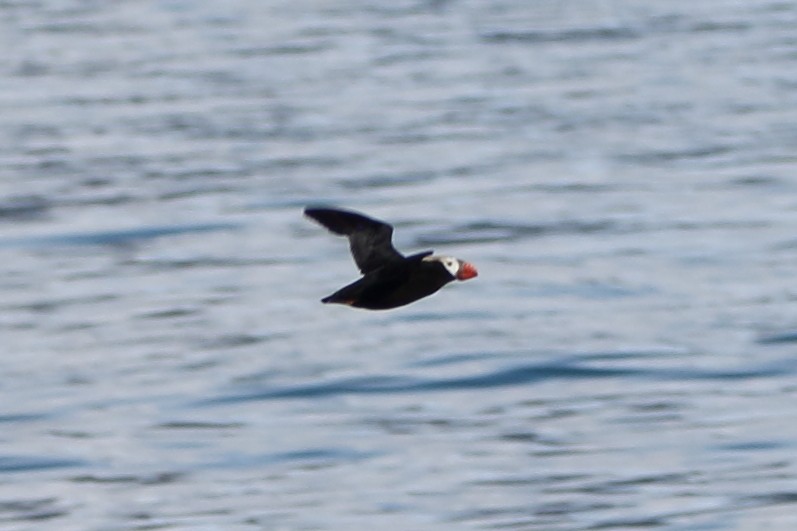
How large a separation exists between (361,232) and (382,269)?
40cm

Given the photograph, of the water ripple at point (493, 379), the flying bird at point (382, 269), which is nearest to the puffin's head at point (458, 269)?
the flying bird at point (382, 269)

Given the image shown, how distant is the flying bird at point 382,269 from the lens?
786 centimetres

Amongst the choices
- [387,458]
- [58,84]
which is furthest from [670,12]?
[387,458]

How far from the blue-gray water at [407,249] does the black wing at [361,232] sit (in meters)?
2.15

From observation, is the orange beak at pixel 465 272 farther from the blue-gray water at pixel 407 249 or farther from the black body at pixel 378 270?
the blue-gray water at pixel 407 249

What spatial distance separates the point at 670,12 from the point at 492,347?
54.8 feet

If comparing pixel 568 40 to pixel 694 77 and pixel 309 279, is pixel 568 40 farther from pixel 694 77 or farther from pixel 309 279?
pixel 309 279

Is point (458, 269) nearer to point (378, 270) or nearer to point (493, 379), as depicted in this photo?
point (378, 270)

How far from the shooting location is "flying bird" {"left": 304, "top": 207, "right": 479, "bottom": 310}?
786 centimetres

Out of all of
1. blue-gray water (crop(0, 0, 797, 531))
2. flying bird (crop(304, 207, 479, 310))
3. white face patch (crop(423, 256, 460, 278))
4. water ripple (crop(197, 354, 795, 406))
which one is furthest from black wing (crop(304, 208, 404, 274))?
water ripple (crop(197, 354, 795, 406))

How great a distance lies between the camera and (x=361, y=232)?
8578 mm

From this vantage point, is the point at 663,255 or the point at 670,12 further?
the point at 670,12

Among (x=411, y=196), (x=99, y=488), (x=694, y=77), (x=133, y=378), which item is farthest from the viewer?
(x=694, y=77)

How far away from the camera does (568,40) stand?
27.1m
